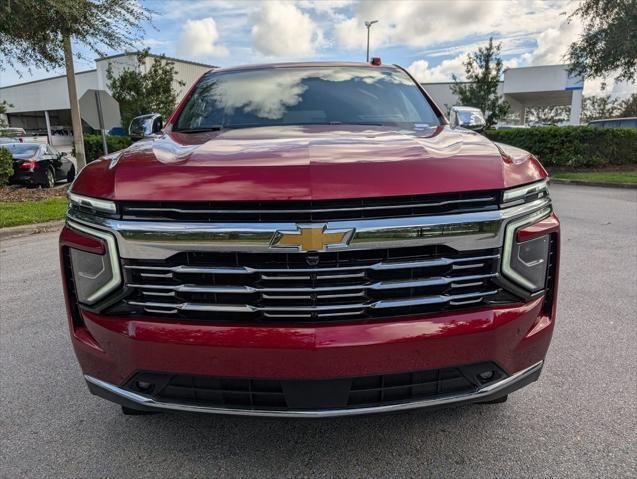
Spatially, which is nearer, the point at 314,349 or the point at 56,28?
the point at 314,349

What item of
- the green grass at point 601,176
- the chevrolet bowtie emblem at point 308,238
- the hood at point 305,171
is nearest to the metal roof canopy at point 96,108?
the hood at point 305,171

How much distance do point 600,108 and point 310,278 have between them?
261 ft

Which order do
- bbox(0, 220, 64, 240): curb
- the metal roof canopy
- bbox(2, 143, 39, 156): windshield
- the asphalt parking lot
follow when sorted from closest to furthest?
the asphalt parking lot
bbox(0, 220, 64, 240): curb
the metal roof canopy
bbox(2, 143, 39, 156): windshield

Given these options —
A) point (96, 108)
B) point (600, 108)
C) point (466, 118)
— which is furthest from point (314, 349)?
point (600, 108)

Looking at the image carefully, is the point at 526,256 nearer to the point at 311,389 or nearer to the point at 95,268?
the point at 311,389

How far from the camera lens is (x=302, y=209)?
5.55ft

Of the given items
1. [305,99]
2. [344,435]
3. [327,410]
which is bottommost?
[344,435]

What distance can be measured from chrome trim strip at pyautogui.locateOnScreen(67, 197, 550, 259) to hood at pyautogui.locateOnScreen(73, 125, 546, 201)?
0.10 m

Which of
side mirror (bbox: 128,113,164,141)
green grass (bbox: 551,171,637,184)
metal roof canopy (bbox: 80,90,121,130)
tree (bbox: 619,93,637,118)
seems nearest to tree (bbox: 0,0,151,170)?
metal roof canopy (bbox: 80,90,121,130)

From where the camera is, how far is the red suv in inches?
67.3

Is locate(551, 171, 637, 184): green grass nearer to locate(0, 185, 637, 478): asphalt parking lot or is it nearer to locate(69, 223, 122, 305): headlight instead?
locate(0, 185, 637, 478): asphalt parking lot


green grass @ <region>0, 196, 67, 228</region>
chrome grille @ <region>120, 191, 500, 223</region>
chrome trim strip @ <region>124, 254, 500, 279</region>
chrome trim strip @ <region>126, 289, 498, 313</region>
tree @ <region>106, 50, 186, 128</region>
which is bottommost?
green grass @ <region>0, 196, 67, 228</region>

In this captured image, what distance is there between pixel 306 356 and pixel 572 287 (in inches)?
145

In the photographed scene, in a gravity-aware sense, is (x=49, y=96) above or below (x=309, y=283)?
above
